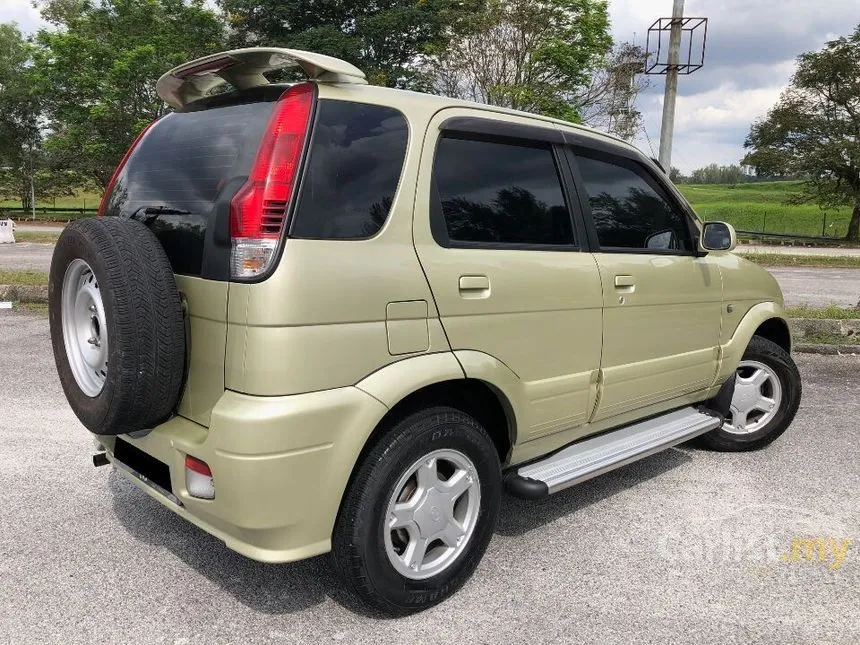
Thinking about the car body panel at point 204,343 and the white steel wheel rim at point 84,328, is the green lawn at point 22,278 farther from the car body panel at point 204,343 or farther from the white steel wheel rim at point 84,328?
the car body panel at point 204,343

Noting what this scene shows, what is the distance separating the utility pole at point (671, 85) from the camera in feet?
38.9

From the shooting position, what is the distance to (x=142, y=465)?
8.48 feet

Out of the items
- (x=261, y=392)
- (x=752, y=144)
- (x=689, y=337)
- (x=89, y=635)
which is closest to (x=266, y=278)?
(x=261, y=392)

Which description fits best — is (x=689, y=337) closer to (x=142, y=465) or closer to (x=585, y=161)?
(x=585, y=161)

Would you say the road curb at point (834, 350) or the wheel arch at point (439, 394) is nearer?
the wheel arch at point (439, 394)

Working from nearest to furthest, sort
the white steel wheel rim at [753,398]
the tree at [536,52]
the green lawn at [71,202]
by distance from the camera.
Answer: the white steel wheel rim at [753,398], the tree at [536,52], the green lawn at [71,202]

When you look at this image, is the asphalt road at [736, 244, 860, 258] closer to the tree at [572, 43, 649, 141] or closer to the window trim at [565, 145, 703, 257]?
the tree at [572, 43, 649, 141]

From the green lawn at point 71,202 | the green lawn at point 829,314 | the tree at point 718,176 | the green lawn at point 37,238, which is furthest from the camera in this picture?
the tree at point 718,176

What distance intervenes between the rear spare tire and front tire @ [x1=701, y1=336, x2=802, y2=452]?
3.55 metres

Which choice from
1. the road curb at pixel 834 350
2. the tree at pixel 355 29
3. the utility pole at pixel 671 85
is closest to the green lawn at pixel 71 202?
the tree at pixel 355 29

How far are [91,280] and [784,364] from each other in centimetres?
413

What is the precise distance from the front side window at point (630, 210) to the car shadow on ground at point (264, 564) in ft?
4.62

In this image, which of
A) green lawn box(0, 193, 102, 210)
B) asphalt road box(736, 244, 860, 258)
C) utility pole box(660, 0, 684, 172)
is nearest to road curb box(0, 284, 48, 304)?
utility pole box(660, 0, 684, 172)

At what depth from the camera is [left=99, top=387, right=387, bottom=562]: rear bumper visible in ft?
6.70
